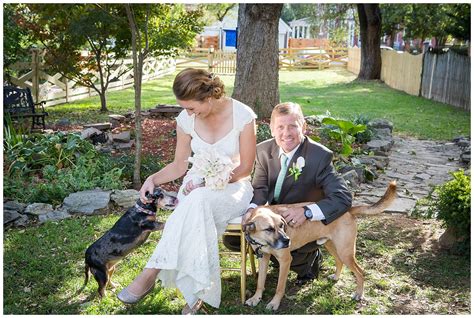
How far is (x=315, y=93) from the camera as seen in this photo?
20266 millimetres

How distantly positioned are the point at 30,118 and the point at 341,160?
671 cm

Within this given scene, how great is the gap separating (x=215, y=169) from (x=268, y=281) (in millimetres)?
1107

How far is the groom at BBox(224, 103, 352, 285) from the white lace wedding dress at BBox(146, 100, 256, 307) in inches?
8.5

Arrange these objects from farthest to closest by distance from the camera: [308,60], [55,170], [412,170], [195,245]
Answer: [308,60] → [412,170] → [55,170] → [195,245]

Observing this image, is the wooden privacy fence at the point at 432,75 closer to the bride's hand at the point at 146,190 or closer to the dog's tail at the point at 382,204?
the dog's tail at the point at 382,204

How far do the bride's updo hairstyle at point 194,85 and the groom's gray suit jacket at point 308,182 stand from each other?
58 centimetres

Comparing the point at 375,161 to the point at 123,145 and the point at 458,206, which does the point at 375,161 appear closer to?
the point at 458,206

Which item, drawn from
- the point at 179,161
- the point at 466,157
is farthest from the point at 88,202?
the point at 466,157

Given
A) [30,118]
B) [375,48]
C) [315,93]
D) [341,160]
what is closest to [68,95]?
[30,118]

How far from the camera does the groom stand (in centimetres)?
399

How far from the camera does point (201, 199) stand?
390 centimetres

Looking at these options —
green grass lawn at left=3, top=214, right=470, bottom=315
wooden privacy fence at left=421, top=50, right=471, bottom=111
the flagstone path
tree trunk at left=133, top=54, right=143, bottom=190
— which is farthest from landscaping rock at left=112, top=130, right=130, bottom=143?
wooden privacy fence at left=421, top=50, right=471, bottom=111

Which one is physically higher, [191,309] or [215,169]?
[215,169]

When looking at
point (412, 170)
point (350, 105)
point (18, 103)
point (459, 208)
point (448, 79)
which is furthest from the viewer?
point (448, 79)
